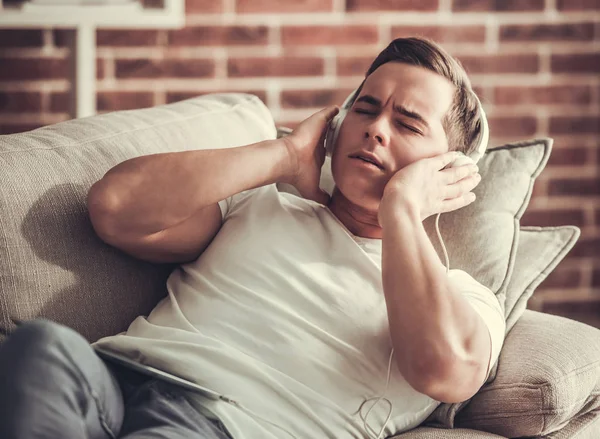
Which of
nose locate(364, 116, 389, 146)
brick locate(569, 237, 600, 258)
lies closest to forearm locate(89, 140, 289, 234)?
nose locate(364, 116, 389, 146)

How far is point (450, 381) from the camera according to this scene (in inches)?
46.1

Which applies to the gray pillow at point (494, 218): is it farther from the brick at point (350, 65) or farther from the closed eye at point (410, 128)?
the brick at point (350, 65)

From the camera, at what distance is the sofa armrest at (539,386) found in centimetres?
127

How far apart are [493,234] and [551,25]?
1.36 m

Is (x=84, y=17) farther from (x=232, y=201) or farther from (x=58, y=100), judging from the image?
(x=232, y=201)

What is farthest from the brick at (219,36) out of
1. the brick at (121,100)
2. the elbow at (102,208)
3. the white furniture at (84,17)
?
the elbow at (102,208)

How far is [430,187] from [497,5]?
144 cm

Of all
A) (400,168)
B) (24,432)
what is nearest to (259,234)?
(400,168)

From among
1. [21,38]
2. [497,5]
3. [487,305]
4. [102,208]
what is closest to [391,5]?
[497,5]

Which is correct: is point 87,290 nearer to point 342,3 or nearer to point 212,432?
point 212,432

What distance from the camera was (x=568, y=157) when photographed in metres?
2.67

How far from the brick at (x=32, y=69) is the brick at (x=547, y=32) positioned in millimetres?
1400

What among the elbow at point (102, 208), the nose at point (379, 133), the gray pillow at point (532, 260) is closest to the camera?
the elbow at point (102, 208)

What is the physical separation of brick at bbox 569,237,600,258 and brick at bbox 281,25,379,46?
960 mm
